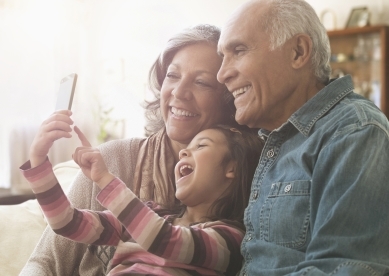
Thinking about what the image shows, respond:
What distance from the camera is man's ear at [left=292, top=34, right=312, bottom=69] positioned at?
3.42ft

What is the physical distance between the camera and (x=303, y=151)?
0.91m

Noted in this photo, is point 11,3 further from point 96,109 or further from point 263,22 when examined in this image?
point 263,22

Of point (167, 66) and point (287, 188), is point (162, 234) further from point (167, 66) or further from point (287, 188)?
point (167, 66)

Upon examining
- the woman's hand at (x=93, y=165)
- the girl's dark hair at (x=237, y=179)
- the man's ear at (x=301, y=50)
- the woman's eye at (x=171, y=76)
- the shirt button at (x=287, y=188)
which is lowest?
the girl's dark hair at (x=237, y=179)

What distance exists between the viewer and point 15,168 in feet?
6.44

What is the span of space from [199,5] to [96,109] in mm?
1670

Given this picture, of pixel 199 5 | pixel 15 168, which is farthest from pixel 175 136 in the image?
pixel 199 5

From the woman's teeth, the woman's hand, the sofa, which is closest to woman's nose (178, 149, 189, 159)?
the woman's teeth

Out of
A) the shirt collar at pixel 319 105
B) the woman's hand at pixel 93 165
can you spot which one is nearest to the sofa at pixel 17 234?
the woman's hand at pixel 93 165

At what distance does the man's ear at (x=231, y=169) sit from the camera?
3.67ft

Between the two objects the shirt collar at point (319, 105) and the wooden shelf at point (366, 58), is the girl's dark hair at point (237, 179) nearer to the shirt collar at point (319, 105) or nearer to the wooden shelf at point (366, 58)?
the shirt collar at point (319, 105)

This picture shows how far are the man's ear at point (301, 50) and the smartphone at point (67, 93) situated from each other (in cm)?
47

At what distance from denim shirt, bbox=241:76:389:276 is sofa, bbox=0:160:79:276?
0.72 metres

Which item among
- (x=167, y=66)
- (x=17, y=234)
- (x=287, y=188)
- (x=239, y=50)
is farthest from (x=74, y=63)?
(x=287, y=188)
